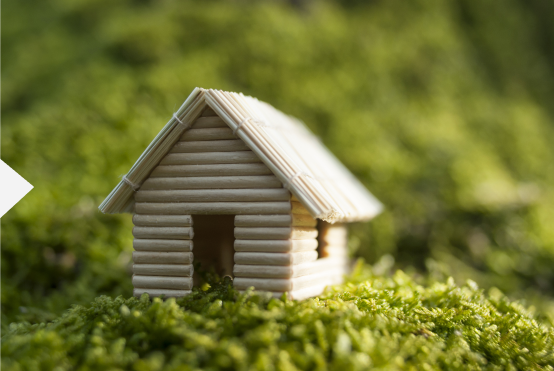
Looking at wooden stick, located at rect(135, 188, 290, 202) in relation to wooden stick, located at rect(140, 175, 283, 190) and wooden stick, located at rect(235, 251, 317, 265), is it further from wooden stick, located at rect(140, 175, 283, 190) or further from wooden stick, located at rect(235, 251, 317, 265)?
wooden stick, located at rect(235, 251, 317, 265)

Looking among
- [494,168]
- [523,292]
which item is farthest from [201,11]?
[523,292]

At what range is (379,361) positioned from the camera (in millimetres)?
3465

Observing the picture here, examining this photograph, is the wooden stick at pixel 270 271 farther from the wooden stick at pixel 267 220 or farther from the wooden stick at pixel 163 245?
the wooden stick at pixel 163 245

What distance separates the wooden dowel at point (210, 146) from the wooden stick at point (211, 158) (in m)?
0.04

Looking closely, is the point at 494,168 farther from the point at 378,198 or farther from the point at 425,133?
the point at 378,198

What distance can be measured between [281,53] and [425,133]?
462 cm

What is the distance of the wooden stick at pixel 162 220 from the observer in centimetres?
454

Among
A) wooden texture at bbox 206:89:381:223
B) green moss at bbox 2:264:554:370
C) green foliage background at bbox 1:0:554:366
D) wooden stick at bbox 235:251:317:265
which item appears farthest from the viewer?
green foliage background at bbox 1:0:554:366

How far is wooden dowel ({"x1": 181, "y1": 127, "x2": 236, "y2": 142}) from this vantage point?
4.55 metres

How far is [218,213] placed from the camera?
14.8 feet

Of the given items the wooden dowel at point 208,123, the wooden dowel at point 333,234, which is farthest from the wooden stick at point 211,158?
the wooden dowel at point 333,234

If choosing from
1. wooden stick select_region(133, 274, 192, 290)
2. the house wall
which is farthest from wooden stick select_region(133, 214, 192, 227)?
wooden stick select_region(133, 274, 192, 290)

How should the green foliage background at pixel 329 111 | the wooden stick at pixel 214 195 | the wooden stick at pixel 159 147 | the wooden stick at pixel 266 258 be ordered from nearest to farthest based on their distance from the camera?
the wooden stick at pixel 266 258, the wooden stick at pixel 214 195, the wooden stick at pixel 159 147, the green foliage background at pixel 329 111
